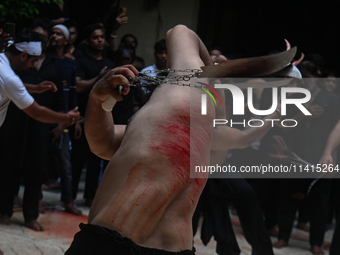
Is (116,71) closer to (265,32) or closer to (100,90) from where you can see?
(100,90)

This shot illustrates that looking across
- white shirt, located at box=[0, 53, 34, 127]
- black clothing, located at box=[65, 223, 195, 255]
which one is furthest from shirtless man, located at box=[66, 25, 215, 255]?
white shirt, located at box=[0, 53, 34, 127]

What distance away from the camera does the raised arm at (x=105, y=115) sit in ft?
5.69

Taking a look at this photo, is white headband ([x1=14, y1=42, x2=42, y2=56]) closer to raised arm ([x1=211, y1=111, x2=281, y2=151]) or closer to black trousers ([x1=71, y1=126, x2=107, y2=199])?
black trousers ([x1=71, y1=126, x2=107, y2=199])

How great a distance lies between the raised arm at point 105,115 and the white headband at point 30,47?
2.09m

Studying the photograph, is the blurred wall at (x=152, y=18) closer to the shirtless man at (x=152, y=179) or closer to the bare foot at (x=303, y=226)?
the bare foot at (x=303, y=226)

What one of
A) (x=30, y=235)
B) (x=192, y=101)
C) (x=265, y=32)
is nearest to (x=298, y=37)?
(x=265, y=32)

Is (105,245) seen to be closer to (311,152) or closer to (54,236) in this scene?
(54,236)

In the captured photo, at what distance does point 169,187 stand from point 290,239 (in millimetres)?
4105

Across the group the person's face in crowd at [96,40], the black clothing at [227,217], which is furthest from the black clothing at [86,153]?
the black clothing at [227,217]

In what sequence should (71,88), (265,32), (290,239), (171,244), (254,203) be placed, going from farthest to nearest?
1. (265,32)
2. (290,239)
3. (71,88)
4. (254,203)
5. (171,244)

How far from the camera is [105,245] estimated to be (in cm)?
157

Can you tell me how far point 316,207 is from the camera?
5090 millimetres

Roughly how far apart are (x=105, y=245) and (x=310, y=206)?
3.95 m

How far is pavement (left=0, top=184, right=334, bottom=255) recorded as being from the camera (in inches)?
144
